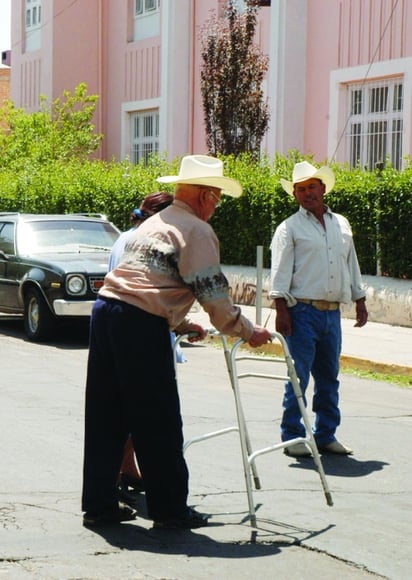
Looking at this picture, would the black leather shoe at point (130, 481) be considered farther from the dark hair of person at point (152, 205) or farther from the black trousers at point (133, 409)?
the dark hair of person at point (152, 205)

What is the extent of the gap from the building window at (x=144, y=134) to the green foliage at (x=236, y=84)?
6.96 m

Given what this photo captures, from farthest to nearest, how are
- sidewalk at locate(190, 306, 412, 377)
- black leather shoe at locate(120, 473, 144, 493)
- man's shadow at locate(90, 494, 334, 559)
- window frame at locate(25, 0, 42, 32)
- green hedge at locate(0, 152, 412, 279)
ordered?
1. window frame at locate(25, 0, 42, 32)
2. green hedge at locate(0, 152, 412, 279)
3. sidewalk at locate(190, 306, 412, 377)
4. black leather shoe at locate(120, 473, 144, 493)
5. man's shadow at locate(90, 494, 334, 559)

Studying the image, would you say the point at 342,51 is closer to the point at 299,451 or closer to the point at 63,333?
the point at 63,333

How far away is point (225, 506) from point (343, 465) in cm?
148

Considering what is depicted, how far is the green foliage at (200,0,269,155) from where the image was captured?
24.1m

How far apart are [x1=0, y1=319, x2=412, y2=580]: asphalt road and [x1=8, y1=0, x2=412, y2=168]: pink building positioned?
911cm

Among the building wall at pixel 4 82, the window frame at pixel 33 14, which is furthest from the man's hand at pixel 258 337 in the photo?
the building wall at pixel 4 82

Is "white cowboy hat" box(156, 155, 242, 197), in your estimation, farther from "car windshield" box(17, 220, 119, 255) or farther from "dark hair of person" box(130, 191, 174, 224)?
"car windshield" box(17, 220, 119, 255)

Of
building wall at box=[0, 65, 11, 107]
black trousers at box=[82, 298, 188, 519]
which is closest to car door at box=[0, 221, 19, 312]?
black trousers at box=[82, 298, 188, 519]

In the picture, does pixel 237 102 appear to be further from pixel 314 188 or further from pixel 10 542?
pixel 10 542

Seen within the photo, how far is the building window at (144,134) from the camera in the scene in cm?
3155

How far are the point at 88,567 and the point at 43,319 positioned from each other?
10097mm

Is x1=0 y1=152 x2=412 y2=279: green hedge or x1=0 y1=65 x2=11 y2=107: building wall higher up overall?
x1=0 y1=65 x2=11 y2=107: building wall

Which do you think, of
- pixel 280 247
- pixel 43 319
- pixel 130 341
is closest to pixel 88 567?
pixel 130 341
